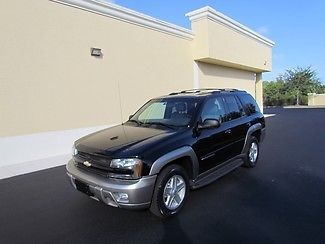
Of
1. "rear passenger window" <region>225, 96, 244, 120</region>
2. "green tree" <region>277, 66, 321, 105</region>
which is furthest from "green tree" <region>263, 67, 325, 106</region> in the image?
"rear passenger window" <region>225, 96, 244, 120</region>

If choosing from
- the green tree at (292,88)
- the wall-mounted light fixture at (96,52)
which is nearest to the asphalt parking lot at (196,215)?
the wall-mounted light fixture at (96,52)

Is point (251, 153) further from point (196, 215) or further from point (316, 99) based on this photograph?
point (316, 99)

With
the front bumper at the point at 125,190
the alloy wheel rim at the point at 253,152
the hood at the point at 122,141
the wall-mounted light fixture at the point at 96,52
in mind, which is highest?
the wall-mounted light fixture at the point at 96,52

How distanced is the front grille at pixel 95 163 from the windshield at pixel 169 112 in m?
1.38

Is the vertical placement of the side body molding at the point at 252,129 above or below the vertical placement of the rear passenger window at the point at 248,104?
below

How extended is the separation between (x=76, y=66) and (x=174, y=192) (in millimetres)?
6211

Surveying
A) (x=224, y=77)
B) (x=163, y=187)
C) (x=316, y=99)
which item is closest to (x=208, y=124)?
(x=163, y=187)

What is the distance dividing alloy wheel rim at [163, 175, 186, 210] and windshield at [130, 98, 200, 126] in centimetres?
96

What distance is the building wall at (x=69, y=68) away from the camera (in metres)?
7.80

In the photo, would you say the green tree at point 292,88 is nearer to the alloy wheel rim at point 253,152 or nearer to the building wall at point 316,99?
the building wall at point 316,99

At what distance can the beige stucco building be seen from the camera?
25.7 feet

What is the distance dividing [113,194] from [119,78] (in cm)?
718

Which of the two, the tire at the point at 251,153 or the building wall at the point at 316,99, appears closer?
the tire at the point at 251,153

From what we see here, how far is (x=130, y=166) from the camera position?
3.81 metres
